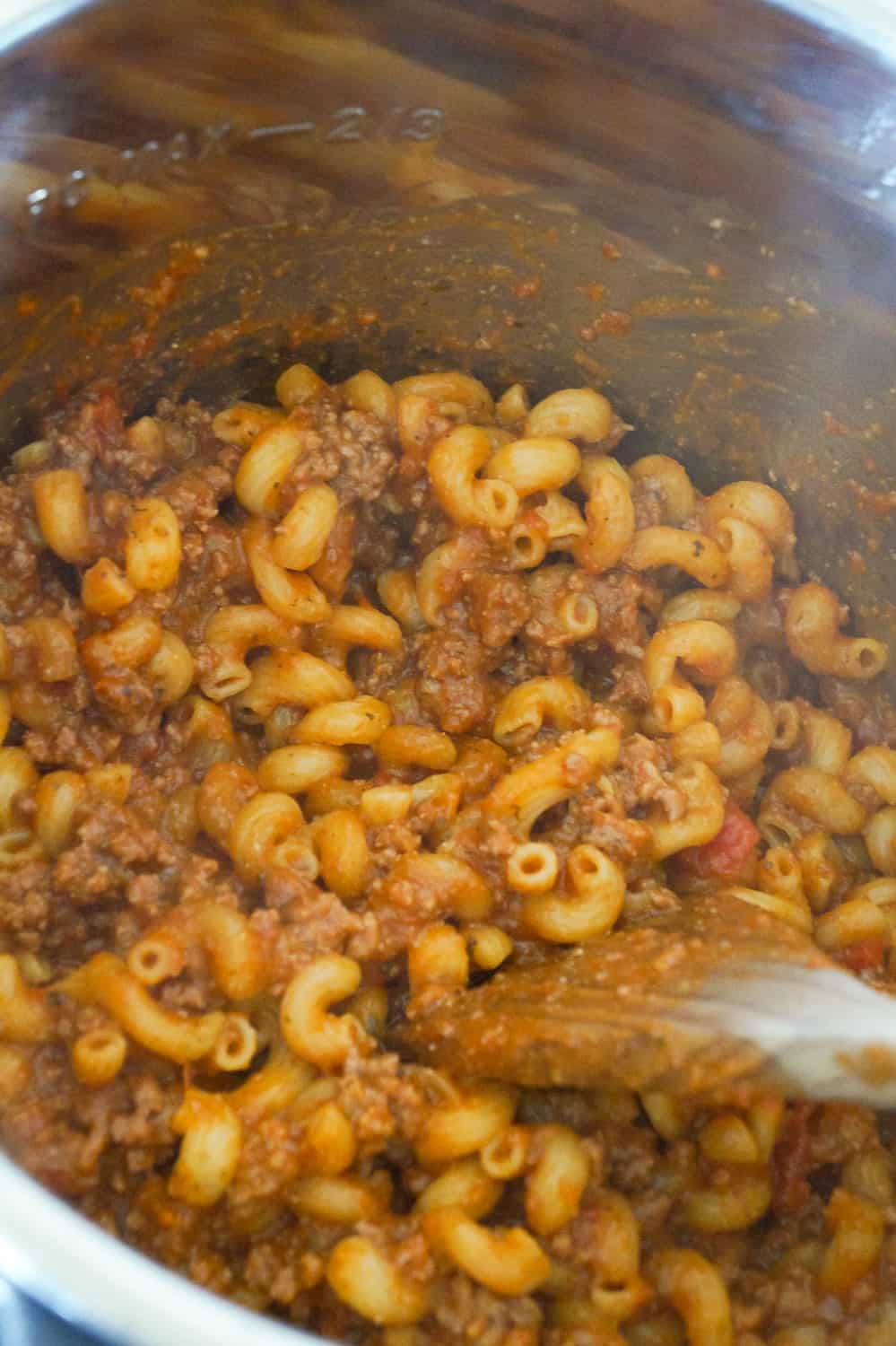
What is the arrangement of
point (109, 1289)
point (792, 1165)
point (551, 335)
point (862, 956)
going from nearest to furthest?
1. point (109, 1289)
2. point (792, 1165)
3. point (862, 956)
4. point (551, 335)

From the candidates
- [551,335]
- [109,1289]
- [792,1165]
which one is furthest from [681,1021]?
[551,335]

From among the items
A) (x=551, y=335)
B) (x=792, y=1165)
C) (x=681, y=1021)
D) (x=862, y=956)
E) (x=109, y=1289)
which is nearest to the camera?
(x=109, y=1289)

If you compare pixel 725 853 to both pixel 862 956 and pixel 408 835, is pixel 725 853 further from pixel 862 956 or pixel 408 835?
pixel 408 835

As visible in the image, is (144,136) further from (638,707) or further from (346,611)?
(638,707)

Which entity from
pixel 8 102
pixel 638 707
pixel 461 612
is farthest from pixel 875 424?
pixel 8 102

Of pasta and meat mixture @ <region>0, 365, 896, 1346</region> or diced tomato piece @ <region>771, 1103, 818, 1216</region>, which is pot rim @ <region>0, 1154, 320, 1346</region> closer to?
pasta and meat mixture @ <region>0, 365, 896, 1346</region>

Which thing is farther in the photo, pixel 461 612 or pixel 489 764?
pixel 461 612
